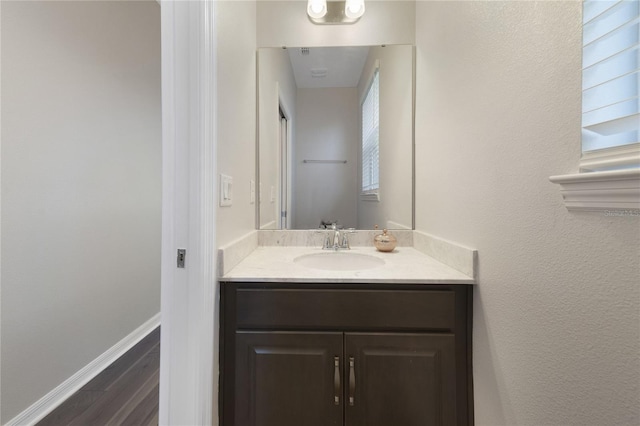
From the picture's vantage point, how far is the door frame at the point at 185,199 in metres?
0.76

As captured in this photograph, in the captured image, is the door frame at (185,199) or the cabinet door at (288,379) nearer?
the door frame at (185,199)

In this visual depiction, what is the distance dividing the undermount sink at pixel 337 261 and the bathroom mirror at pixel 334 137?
270 mm

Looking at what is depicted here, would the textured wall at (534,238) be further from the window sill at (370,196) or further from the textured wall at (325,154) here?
the textured wall at (325,154)

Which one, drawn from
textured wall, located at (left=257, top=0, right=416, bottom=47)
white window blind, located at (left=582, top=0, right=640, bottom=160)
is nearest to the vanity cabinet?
white window blind, located at (left=582, top=0, right=640, bottom=160)

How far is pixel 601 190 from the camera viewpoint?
0.44 m

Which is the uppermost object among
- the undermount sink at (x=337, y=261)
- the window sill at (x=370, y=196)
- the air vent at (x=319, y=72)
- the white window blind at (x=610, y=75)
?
the air vent at (x=319, y=72)

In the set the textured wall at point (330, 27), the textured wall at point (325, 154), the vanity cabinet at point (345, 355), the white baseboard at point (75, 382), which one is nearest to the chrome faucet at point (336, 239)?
the textured wall at point (325, 154)

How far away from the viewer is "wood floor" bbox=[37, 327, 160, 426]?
4.09 feet

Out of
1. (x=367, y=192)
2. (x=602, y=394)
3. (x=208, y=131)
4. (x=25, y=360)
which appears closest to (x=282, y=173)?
(x=367, y=192)

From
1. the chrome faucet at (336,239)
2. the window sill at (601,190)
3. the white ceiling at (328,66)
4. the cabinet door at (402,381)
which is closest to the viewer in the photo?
the window sill at (601,190)

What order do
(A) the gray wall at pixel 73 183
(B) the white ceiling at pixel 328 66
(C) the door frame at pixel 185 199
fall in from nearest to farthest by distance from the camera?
(C) the door frame at pixel 185 199 < (A) the gray wall at pixel 73 183 < (B) the white ceiling at pixel 328 66

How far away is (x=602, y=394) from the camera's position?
47 centimetres

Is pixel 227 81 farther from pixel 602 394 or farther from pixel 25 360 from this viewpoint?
pixel 25 360

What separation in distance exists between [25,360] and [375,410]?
5.63ft
